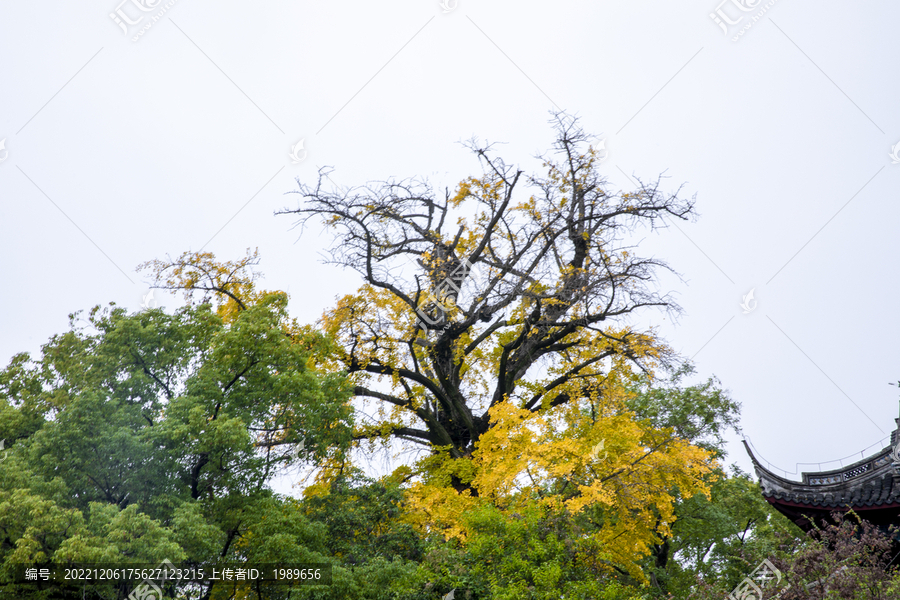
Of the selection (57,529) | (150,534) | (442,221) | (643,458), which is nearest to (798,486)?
(643,458)

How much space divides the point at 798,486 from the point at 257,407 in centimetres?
1052

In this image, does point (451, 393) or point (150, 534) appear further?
point (451, 393)

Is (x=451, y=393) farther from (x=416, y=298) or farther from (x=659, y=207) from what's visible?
(x=659, y=207)

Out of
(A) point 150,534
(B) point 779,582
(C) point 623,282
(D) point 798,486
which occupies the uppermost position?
(C) point 623,282

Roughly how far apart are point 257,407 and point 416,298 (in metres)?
5.44

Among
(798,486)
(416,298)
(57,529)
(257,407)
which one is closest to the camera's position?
(57,529)

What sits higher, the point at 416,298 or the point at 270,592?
the point at 416,298

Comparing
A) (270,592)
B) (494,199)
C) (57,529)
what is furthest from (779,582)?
(494,199)

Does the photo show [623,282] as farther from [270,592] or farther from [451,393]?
[270,592]

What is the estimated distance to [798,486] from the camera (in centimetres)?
1355

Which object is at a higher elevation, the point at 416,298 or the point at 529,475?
the point at 416,298

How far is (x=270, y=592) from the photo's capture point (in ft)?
32.8

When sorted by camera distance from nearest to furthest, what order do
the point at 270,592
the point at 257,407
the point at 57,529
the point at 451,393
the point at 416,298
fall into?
the point at 57,529
the point at 270,592
the point at 257,407
the point at 416,298
the point at 451,393

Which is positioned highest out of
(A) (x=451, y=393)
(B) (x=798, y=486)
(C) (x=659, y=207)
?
(C) (x=659, y=207)
